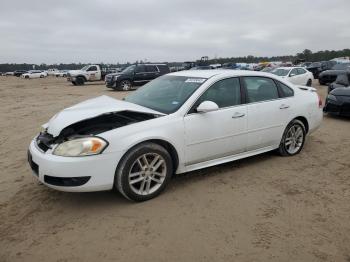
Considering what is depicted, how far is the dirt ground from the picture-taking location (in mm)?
3064

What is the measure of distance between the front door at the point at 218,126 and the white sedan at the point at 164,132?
13mm

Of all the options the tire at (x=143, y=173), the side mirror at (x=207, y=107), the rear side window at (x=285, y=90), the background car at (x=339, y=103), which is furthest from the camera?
the background car at (x=339, y=103)

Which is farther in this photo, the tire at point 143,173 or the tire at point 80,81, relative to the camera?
the tire at point 80,81

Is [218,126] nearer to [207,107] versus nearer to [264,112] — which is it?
[207,107]

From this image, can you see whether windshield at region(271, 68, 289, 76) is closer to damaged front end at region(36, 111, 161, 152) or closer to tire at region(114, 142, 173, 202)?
damaged front end at region(36, 111, 161, 152)

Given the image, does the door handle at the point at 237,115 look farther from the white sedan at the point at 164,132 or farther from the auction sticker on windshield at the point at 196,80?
the auction sticker on windshield at the point at 196,80

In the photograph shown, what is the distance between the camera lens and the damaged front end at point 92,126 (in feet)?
13.1

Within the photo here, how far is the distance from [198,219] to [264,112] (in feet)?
7.28

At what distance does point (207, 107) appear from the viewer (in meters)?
4.30

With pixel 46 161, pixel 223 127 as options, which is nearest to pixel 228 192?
pixel 223 127

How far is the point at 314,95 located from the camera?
6113 mm

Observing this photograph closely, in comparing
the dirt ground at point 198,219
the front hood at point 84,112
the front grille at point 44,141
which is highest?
the front hood at point 84,112

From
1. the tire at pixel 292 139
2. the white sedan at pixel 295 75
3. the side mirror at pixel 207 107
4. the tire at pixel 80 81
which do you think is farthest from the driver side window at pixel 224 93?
the tire at pixel 80 81

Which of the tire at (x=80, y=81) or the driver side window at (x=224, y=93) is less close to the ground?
the driver side window at (x=224, y=93)
